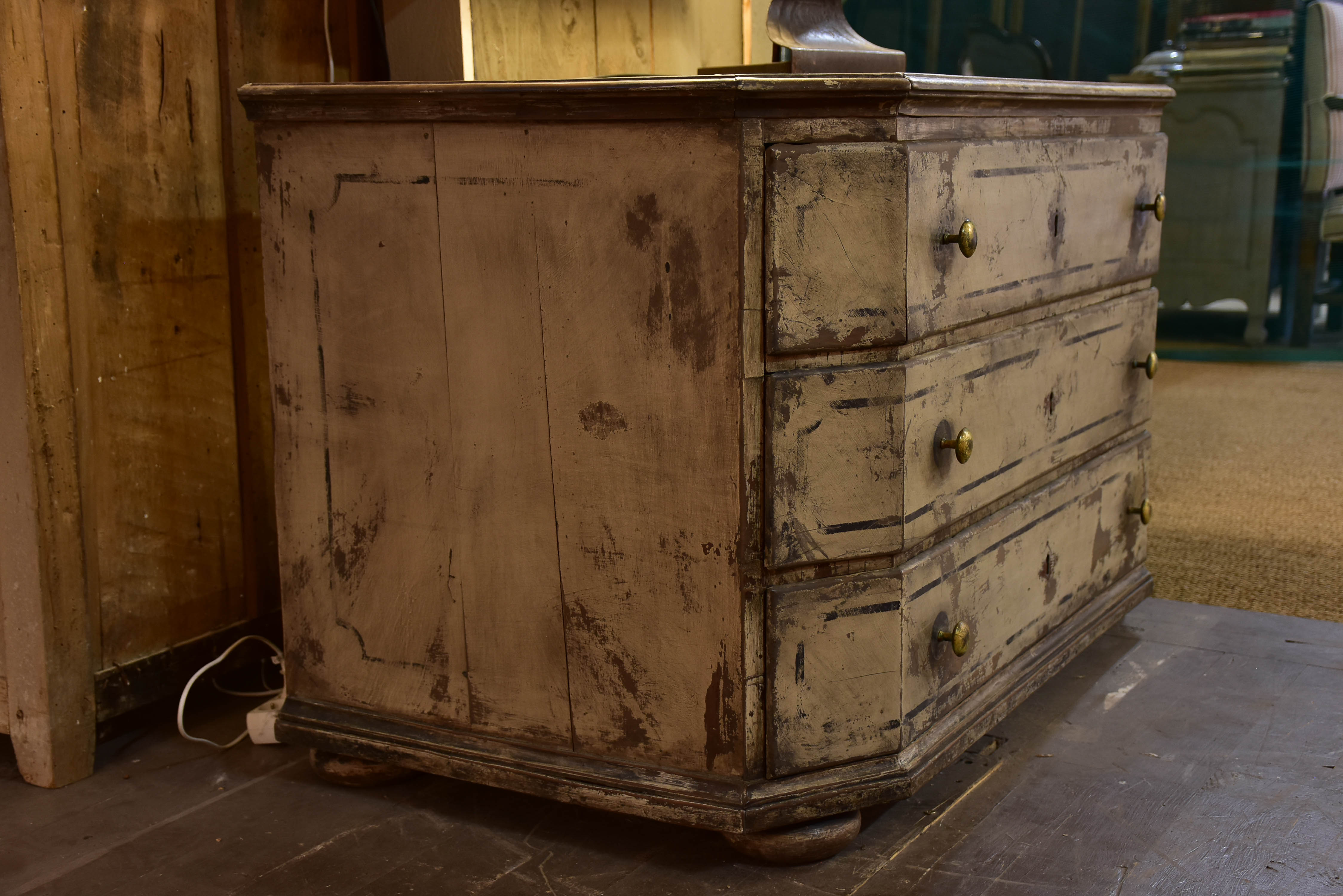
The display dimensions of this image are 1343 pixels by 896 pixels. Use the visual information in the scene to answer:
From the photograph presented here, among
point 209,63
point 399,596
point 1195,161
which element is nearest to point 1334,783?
point 399,596

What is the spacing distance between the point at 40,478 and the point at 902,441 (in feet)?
3.32

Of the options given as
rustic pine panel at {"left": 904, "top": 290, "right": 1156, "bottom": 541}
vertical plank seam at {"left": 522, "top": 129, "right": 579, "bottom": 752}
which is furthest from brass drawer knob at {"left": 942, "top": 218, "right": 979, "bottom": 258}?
vertical plank seam at {"left": 522, "top": 129, "right": 579, "bottom": 752}

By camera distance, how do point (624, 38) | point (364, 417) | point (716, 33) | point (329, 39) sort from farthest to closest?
point (716, 33) → point (624, 38) → point (329, 39) → point (364, 417)

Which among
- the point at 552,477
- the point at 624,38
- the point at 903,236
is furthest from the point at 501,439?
the point at 624,38

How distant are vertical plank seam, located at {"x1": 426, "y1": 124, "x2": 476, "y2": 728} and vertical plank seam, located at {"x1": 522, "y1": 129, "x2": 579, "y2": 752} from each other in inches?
4.5

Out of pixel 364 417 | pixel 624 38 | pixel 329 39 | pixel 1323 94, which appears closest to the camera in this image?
pixel 364 417

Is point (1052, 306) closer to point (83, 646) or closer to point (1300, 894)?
point (1300, 894)

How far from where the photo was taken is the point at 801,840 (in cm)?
130

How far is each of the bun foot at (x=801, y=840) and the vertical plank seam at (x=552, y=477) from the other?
222 mm

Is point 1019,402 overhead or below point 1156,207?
below

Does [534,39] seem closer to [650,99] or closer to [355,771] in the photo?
[650,99]

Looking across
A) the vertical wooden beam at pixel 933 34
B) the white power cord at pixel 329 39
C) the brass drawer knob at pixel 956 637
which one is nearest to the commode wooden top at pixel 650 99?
the white power cord at pixel 329 39

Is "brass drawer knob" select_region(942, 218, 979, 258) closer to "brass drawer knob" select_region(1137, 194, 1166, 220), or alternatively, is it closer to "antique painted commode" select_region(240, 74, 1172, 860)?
"antique painted commode" select_region(240, 74, 1172, 860)

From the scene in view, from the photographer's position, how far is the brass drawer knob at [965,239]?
1.30 metres
